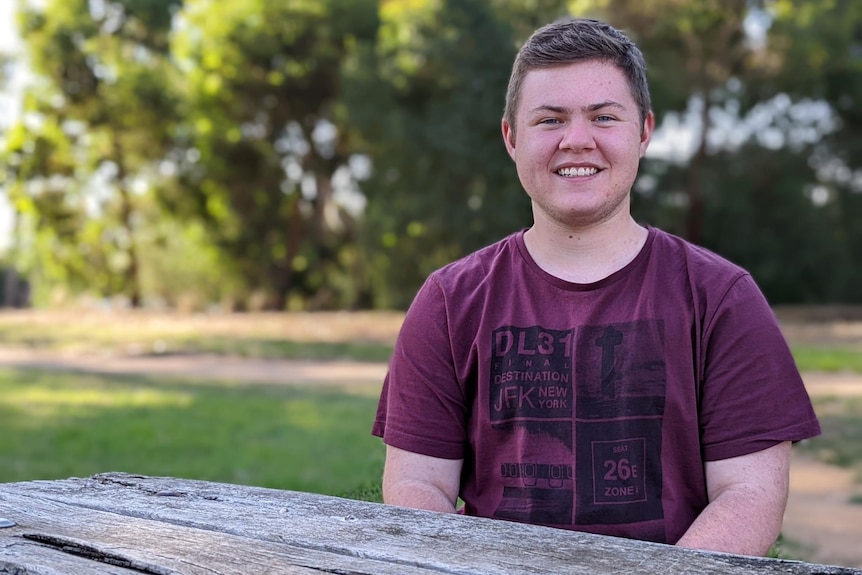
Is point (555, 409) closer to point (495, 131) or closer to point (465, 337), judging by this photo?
point (465, 337)

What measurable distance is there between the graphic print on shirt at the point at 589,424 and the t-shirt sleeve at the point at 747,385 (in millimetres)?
103

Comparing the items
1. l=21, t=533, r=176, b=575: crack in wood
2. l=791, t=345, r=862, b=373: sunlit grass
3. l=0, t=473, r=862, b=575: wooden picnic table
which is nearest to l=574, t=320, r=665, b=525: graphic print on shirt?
l=0, t=473, r=862, b=575: wooden picnic table

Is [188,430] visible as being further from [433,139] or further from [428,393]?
[433,139]

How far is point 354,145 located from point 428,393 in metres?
20.2

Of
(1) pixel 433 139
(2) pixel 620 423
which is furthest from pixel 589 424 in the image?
(1) pixel 433 139

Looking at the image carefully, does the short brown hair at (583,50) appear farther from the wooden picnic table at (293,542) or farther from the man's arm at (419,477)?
the wooden picnic table at (293,542)

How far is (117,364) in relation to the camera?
1395 cm

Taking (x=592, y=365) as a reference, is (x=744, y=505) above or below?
below

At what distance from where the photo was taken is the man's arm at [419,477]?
6.99 feet

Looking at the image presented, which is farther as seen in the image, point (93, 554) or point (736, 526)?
point (736, 526)

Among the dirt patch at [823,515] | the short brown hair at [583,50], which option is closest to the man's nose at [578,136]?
the short brown hair at [583,50]

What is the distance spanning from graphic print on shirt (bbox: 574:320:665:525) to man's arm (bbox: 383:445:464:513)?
1.00ft

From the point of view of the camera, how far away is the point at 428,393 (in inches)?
85.9

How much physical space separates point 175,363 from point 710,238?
1104cm
